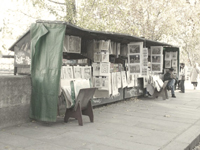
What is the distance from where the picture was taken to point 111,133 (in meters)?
5.46

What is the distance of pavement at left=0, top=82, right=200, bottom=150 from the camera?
4566mm

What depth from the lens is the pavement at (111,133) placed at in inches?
180

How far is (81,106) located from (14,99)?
5.14 feet

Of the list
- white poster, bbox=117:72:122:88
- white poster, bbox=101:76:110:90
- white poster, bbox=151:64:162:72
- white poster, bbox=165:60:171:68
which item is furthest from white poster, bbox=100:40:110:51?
white poster, bbox=165:60:171:68

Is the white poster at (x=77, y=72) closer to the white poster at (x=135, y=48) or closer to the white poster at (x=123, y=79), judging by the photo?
the white poster at (x=123, y=79)

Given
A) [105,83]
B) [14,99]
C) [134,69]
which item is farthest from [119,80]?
[14,99]

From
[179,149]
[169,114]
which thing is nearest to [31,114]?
[179,149]

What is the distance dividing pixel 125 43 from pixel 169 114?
343cm

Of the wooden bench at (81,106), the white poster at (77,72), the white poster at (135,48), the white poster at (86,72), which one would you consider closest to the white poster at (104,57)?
the white poster at (86,72)

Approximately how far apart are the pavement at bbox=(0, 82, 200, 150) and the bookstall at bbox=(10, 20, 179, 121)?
1007 millimetres

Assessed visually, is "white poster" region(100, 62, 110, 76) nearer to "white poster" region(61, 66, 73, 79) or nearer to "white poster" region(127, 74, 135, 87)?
"white poster" region(61, 66, 73, 79)

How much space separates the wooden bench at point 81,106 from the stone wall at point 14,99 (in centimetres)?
105

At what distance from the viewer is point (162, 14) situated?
61.3ft

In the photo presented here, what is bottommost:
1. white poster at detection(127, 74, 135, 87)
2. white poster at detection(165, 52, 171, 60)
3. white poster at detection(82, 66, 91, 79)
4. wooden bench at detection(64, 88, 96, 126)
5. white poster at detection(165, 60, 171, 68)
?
wooden bench at detection(64, 88, 96, 126)
